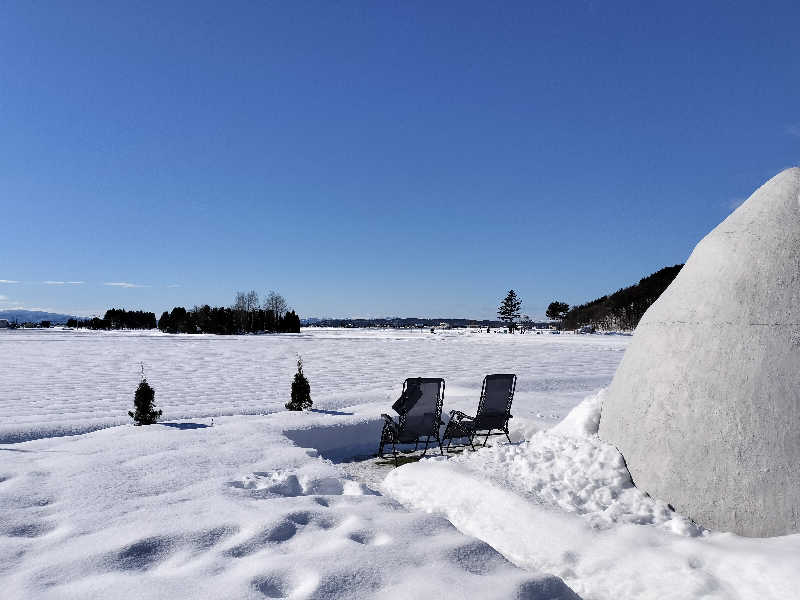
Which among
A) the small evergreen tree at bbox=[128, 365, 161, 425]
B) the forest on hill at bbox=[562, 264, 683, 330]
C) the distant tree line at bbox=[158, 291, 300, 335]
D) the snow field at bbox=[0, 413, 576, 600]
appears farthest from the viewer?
the forest on hill at bbox=[562, 264, 683, 330]

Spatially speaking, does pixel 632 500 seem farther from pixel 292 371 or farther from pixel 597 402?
pixel 292 371

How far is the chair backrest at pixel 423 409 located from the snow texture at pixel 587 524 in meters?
1.31

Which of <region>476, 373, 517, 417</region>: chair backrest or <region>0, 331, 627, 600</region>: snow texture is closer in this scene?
<region>0, 331, 627, 600</region>: snow texture

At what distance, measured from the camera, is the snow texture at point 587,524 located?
3332 mm

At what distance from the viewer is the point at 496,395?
7.63 metres

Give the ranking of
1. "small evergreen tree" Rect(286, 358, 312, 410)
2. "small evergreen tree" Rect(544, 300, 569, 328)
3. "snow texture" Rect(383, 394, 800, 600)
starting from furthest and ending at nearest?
"small evergreen tree" Rect(544, 300, 569, 328)
"small evergreen tree" Rect(286, 358, 312, 410)
"snow texture" Rect(383, 394, 800, 600)

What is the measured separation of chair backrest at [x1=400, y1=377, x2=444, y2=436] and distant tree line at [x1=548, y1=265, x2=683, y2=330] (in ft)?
313

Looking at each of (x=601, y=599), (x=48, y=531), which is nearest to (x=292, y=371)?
(x=48, y=531)

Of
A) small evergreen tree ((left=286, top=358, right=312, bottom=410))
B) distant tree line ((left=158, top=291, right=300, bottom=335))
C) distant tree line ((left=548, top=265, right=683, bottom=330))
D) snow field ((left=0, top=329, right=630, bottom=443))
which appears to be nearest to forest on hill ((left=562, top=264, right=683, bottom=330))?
distant tree line ((left=548, top=265, right=683, bottom=330))

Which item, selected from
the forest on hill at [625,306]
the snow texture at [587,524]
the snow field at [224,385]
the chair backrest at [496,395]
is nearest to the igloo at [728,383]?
the snow texture at [587,524]

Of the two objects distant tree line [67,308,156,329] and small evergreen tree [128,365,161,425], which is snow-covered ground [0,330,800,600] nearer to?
small evergreen tree [128,365,161,425]

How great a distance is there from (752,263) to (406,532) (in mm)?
3881

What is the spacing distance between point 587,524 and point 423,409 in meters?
3.43

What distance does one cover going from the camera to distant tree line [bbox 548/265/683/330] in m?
101
